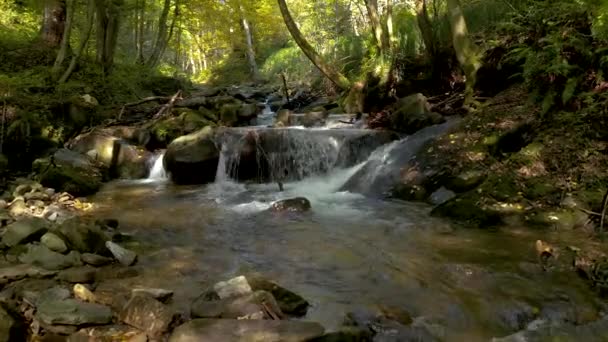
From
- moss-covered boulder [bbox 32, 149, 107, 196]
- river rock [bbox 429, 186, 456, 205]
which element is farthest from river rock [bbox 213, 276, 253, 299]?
moss-covered boulder [bbox 32, 149, 107, 196]

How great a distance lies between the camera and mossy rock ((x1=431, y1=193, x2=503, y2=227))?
605 centimetres

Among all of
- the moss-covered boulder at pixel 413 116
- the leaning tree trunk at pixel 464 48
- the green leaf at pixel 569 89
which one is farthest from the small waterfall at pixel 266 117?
the green leaf at pixel 569 89

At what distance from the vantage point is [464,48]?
10305 millimetres

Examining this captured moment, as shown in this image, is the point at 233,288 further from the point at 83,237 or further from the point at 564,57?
the point at 564,57

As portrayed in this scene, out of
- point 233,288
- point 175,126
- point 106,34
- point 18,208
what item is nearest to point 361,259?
point 233,288

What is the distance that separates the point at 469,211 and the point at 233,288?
3677 mm

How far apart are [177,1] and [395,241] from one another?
15011 mm

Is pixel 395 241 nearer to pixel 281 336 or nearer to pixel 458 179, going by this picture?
pixel 458 179

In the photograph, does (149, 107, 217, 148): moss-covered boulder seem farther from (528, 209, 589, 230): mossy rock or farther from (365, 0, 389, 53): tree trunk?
(528, 209, 589, 230): mossy rock

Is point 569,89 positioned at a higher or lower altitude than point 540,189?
higher

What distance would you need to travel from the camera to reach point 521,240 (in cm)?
538

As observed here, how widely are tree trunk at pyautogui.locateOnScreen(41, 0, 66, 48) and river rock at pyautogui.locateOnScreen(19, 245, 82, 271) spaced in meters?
10.9

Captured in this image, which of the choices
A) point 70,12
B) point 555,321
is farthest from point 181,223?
point 70,12

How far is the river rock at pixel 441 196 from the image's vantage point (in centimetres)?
716
